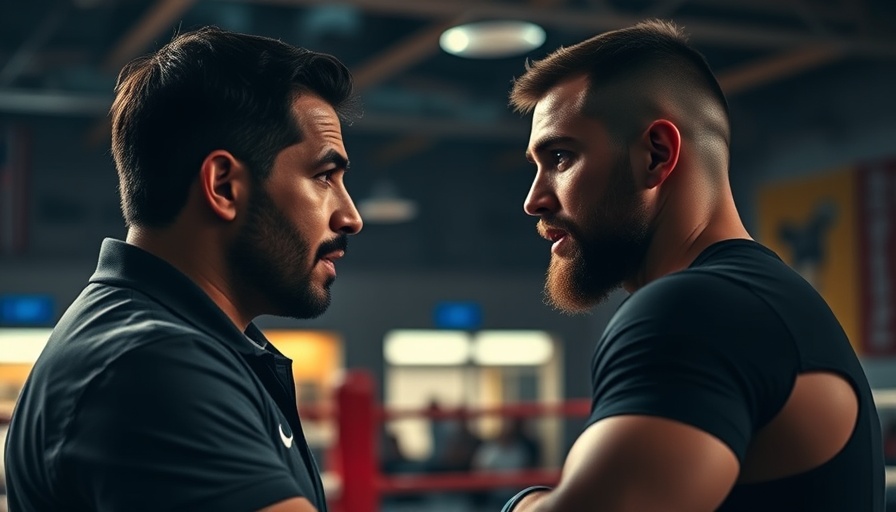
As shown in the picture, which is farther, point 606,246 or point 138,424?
point 606,246

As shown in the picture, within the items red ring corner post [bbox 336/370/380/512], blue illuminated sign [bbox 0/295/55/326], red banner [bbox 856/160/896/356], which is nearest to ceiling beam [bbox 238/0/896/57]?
red banner [bbox 856/160/896/356]

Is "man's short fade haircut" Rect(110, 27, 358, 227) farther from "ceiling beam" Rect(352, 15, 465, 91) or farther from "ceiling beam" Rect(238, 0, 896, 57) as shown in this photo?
"ceiling beam" Rect(352, 15, 465, 91)

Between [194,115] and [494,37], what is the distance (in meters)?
4.84

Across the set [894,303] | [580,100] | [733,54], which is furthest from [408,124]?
[580,100]

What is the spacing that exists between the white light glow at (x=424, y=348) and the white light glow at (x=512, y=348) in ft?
0.85

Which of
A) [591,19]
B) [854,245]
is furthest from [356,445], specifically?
[854,245]

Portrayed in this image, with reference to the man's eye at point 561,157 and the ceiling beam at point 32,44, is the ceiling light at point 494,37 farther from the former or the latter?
the man's eye at point 561,157

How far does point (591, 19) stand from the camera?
300 inches

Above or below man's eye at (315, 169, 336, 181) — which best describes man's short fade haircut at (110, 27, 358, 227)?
above

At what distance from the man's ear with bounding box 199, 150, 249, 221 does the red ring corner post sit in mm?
3035

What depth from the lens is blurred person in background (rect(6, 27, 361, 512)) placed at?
1.11m

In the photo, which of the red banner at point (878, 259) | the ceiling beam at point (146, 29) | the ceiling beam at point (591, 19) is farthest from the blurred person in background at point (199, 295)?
the red banner at point (878, 259)

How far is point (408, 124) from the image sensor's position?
1087 cm

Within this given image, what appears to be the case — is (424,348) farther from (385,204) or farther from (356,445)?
(356,445)
